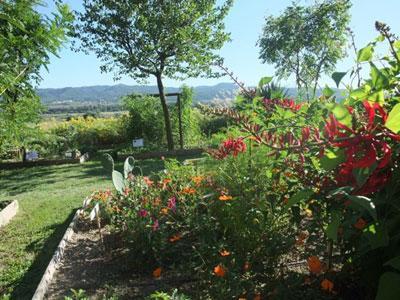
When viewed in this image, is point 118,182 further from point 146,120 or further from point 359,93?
point 146,120

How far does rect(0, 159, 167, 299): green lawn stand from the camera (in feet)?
11.8

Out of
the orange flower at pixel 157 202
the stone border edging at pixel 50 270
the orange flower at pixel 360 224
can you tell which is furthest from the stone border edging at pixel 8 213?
the orange flower at pixel 360 224

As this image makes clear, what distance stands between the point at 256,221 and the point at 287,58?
20488 mm

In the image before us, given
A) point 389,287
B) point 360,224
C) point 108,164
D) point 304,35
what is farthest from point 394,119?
point 304,35

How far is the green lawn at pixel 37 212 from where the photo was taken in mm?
3590

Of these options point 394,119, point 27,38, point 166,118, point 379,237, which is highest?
point 27,38

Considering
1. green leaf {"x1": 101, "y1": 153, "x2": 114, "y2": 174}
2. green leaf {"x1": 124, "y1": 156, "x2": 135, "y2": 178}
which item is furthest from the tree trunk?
green leaf {"x1": 101, "y1": 153, "x2": 114, "y2": 174}

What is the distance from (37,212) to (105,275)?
10.0ft

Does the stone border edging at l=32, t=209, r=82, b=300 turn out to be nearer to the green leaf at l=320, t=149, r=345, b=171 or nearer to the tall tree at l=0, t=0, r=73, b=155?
the tall tree at l=0, t=0, r=73, b=155

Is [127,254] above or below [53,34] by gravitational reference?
below

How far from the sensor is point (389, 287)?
112 centimetres

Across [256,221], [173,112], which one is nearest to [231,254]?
[256,221]

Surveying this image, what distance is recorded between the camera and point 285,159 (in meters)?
1.96

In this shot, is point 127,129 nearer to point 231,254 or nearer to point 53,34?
point 53,34
